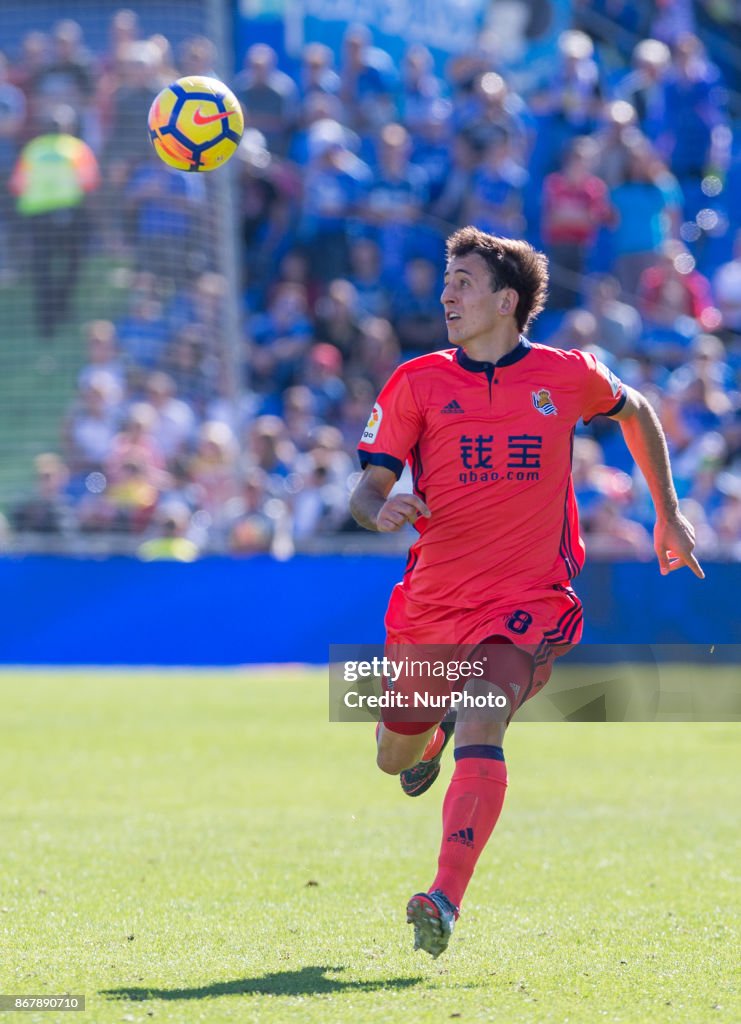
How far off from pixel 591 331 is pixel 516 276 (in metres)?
12.3

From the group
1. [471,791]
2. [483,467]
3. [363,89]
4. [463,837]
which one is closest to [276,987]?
[463,837]

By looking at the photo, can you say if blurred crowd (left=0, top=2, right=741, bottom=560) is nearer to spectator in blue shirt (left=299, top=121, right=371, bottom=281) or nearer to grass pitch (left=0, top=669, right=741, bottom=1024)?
spectator in blue shirt (left=299, top=121, right=371, bottom=281)

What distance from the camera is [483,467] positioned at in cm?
592

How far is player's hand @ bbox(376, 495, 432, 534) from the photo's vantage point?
17.4 ft

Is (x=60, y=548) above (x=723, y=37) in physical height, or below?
below

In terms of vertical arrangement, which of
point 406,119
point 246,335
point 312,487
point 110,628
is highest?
point 406,119

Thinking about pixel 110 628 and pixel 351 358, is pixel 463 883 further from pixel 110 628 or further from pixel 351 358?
pixel 351 358

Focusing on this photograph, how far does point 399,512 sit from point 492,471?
71 cm

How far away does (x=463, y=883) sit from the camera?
17.2 feet

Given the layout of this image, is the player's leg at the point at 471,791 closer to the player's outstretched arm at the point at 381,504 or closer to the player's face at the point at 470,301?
the player's outstretched arm at the point at 381,504

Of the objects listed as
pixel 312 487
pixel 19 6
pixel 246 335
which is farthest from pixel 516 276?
pixel 19 6

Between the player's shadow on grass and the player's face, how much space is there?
2240 mm

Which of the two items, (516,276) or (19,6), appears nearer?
(516,276)

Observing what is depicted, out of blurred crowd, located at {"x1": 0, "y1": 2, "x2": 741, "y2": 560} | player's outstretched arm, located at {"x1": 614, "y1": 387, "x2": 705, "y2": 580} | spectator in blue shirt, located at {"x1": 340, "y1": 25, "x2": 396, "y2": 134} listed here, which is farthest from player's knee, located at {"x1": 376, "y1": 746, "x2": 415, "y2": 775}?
spectator in blue shirt, located at {"x1": 340, "y1": 25, "x2": 396, "y2": 134}
